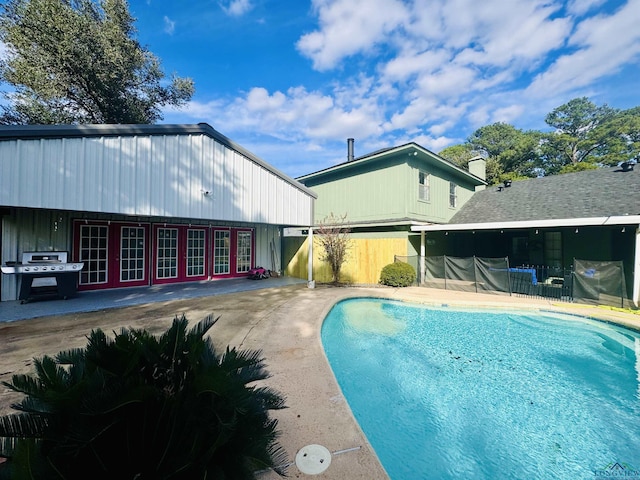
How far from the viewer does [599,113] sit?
2823cm

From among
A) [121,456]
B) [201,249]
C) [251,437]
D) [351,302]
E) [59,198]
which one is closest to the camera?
[121,456]

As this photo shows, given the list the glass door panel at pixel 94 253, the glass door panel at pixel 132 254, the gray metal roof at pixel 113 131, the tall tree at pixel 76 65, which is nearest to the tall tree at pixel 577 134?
the gray metal roof at pixel 113 131

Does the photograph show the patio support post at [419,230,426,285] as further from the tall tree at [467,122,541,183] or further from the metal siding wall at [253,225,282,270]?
the tall tree at [467,122,541,183]

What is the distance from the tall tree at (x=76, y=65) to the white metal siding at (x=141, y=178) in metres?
9.68

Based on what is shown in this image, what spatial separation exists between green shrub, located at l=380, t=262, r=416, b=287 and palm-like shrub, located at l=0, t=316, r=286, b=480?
1004 cm

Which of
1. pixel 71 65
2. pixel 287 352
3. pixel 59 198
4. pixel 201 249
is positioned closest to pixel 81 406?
pixel 287 352

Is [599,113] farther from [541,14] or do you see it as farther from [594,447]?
[594,447]

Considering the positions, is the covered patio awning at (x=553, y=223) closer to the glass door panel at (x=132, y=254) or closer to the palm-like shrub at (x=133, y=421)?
the glass door panel at (x=132, y=254)

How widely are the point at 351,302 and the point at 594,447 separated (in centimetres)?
658

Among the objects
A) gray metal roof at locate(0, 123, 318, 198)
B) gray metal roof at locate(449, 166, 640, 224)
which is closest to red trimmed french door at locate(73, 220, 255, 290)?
gray metal roof at locate(0, 123, 318, 198)

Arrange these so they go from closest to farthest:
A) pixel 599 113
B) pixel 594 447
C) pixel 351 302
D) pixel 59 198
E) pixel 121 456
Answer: pixel 121 456
pixel 594 447
pixel 59 198
pixel 351 302
pixel 599 113

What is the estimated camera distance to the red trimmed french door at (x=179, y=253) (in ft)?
35.7

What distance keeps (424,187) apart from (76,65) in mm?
17035

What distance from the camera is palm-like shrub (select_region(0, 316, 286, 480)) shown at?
1.22 m
